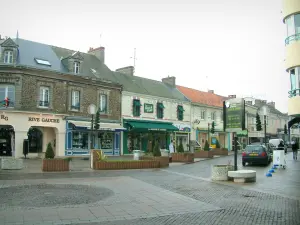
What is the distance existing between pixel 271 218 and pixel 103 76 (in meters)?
25.1

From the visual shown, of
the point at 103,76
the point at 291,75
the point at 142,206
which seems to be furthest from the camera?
the point at 103,76

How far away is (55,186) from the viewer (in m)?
11.5

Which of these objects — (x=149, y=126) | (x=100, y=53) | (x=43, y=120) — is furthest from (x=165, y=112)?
(x=43, y=120)

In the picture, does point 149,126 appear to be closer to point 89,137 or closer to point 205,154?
point 205,154

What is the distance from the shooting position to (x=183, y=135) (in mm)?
38750

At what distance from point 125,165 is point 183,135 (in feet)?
68.2

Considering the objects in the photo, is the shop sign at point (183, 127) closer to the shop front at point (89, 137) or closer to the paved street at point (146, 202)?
the shop front at point (89, 137)

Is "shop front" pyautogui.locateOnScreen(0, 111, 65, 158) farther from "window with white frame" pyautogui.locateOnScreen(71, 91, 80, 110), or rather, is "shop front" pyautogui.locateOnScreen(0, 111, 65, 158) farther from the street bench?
the street bench

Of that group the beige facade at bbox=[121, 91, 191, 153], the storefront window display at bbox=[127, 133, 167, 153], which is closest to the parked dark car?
the storefront window display at bbox=[127, 133, 167, 153]

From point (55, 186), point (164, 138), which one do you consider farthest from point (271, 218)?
point (164, 138)

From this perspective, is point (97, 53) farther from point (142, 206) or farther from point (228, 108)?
point (142, 206)

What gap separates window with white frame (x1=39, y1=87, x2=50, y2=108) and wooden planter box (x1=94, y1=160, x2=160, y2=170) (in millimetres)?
10101

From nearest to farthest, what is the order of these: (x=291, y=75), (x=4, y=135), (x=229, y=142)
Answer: (x=291, y=75), (x=4, y=135), (x=229, y=142)

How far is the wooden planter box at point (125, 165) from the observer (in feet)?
59.2
